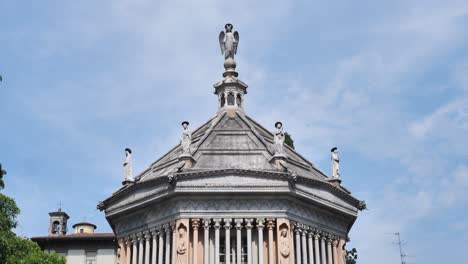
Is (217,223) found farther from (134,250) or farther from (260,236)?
(134,250)

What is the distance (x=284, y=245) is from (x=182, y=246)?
16.1ft

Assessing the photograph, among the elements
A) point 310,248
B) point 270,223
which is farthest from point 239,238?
point 310,248

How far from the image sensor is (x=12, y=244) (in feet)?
119

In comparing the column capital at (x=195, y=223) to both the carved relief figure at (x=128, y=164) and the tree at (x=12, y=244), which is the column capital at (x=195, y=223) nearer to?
the carved relief figure at (x=128, y=164)

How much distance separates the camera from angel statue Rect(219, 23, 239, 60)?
43.1 m

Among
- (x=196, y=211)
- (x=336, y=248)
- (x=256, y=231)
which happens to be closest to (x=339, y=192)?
(x=336, y=248)

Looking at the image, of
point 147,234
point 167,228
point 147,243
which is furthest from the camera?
point 147,234

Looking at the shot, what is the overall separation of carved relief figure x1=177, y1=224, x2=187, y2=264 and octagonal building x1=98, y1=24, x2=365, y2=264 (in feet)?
0.16

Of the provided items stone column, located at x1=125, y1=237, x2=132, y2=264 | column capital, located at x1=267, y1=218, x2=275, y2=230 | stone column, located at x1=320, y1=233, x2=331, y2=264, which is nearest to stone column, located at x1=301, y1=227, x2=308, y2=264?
stone column, located at x1=320, y1=233, x2=331, y2=264

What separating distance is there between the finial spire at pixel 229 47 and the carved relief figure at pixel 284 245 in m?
13.2

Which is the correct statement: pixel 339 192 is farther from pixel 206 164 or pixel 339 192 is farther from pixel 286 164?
pixel 206 164

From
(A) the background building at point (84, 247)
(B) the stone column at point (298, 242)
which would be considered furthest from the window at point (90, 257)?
(B) the stone column at point (298, 242)

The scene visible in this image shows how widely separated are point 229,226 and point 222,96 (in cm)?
1147

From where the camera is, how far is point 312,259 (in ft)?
110
